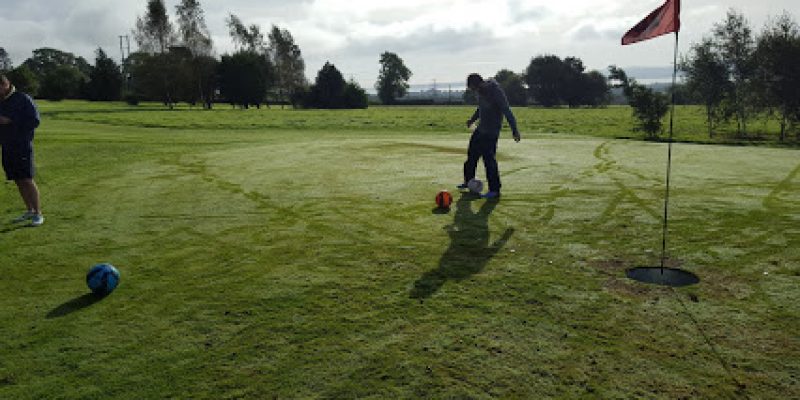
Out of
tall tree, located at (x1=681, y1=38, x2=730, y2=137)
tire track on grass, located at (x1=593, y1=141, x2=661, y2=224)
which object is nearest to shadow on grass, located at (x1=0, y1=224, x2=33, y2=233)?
tire track on grass, located at (x1=593, y1=141, x2=661, y2=224)

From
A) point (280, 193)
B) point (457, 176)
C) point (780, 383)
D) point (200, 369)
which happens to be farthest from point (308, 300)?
point (457, 176)

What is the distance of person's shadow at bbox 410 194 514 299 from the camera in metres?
5.89

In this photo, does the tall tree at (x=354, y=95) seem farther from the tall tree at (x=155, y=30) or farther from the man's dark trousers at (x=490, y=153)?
the man's dark trousers at (x=490, y=153)

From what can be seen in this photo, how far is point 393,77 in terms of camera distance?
467 feet

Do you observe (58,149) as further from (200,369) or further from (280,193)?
(200,369)

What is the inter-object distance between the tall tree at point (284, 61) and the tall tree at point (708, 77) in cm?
7102

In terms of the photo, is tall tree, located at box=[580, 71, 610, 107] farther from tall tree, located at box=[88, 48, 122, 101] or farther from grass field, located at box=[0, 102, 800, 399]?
grass field, located at box=[0, 102, 800, 399]

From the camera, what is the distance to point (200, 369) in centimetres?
406

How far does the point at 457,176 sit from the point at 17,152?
28.8ft

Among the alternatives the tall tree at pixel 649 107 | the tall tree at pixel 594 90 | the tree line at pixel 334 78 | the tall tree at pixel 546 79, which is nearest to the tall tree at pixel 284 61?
the tree line at pixel 334 78

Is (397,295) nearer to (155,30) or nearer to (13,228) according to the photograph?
(13,228)

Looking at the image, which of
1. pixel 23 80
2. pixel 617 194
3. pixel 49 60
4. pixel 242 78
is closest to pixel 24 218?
pixel 617 194

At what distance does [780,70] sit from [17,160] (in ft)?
134

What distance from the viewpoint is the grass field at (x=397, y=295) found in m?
3.92
